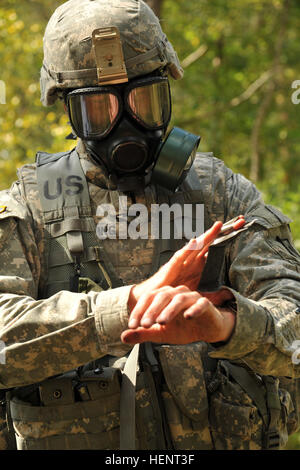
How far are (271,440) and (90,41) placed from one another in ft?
6.12

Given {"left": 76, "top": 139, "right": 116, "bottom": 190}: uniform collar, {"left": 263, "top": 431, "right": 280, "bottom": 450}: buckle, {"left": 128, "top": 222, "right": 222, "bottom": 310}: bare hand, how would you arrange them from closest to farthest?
{"left": 128, "top": 222, "right": 222, "bottom": 310}: bare hand < {"left": 263, "top": 431, "right": 280, "bottom": 450}: buckle < {"left": 76, "top": 139, "right": 116, "bottom": 190}: uniform collar

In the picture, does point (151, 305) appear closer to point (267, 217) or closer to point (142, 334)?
point (142, 334)

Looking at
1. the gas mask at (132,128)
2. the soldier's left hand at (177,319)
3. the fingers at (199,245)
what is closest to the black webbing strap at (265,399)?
the soldier's left hand at (177,319)

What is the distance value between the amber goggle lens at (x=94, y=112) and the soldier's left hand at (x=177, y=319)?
96 cm

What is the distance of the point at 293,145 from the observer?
45.2 ft

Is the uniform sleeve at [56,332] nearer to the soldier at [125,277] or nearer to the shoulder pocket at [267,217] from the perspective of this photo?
the soldier at [125,277]

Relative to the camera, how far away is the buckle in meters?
3.09

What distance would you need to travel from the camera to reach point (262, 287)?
3119mm

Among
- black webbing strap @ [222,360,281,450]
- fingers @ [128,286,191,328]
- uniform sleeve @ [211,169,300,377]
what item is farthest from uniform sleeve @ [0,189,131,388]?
black webbing strap @ [222,360,281,450]

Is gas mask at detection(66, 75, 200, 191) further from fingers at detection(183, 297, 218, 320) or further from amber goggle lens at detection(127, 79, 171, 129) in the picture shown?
fingers at detection(183, 297, 218, 320)

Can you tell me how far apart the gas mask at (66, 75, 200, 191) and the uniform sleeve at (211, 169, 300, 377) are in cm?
36

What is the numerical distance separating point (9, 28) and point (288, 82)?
21.4ft

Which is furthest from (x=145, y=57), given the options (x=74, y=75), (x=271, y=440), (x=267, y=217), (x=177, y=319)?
(x=271, y=440)

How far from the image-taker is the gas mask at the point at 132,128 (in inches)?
124
